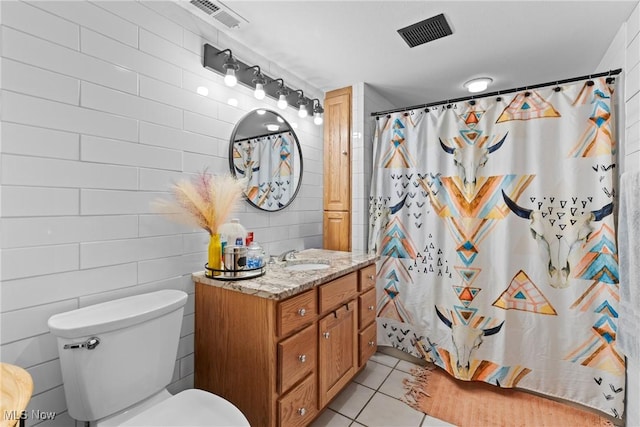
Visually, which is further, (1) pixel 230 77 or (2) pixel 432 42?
(2) pixel 432 42

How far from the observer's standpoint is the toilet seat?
102 cm

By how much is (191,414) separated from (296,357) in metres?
0.48

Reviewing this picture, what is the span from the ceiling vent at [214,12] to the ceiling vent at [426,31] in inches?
37.4

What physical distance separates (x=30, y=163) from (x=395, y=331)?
2.38 meters

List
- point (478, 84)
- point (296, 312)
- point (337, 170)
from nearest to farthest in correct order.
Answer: point (296, 312)
point (478, 84)
point (337, 170)

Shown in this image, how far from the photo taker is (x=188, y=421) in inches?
40.9

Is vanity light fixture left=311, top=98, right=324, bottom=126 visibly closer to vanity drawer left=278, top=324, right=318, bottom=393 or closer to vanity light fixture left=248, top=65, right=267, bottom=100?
vanity light fixture left=248, top=65, right=267, bottom=100

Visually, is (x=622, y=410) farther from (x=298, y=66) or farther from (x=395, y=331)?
(x=298, y=66)

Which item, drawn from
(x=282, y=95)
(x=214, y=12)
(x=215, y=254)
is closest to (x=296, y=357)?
(x=215, y=254)

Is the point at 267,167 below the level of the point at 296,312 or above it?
above

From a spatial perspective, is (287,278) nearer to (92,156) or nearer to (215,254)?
(215,254)

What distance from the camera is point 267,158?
2.02 m

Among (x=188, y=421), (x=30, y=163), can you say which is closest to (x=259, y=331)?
(x=188, y=421)

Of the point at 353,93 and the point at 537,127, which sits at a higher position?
the point at 353,93
